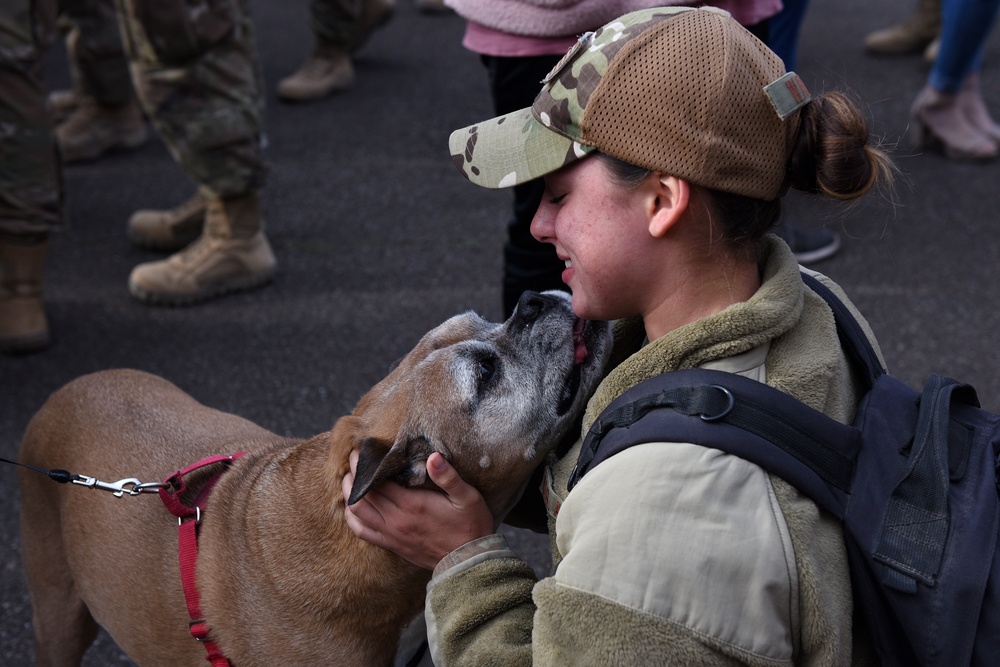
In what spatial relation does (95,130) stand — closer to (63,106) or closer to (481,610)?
(63,106)

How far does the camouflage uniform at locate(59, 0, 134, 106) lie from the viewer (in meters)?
6.26

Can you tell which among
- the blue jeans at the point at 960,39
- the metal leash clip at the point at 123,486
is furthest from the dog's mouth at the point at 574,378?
the blue jeans at the point at 960,39

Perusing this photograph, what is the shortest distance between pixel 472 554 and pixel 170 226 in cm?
431

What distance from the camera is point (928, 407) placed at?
1794 mm

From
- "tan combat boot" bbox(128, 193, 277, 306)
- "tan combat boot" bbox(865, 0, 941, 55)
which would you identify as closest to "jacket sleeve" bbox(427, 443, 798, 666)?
"tan combat boot" bbox(128, 193, 277, 306)

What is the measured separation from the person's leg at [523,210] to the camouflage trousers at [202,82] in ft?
6.34

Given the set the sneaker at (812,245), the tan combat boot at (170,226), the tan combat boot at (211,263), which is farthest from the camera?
the tan combat boot at (170,226)

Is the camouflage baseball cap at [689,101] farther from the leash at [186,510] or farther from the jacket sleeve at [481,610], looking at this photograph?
the leash at [186,510]

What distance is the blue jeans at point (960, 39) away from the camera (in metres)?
6.03

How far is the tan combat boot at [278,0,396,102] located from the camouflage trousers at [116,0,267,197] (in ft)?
9.20

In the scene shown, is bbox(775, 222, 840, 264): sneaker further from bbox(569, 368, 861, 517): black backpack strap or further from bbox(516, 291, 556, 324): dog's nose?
bbox(569, 368, 861, 517): black backpack strap

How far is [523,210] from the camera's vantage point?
3418 mm

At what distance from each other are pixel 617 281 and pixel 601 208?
15 cm

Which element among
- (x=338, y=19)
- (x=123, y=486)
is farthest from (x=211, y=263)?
(x=338, y=19)
